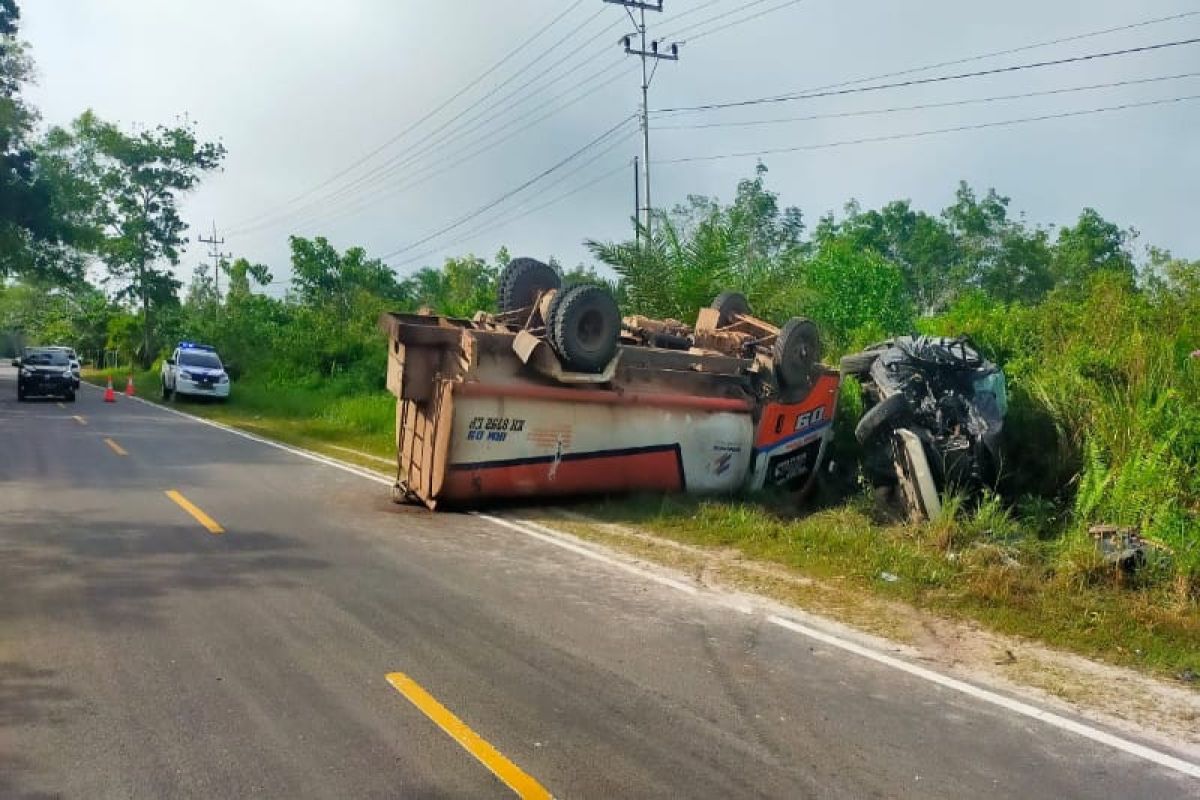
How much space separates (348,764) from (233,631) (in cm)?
224

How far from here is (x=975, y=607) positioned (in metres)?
7.47

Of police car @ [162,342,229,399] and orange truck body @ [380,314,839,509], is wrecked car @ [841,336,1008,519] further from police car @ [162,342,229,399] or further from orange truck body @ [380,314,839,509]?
police car @ [162,342,229,399]

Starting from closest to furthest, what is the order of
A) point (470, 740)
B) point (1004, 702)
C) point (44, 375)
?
point (470, 740) < point (1004, 702) < point (44, 375)

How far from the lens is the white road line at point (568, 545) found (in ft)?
26.2

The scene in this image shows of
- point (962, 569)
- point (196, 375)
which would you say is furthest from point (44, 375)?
point (962, 569)

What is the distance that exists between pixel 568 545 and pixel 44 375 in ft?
82.6

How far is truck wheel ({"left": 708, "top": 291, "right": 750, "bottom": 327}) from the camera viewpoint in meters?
13.4

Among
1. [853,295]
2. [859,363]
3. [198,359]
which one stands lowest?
[198,359]

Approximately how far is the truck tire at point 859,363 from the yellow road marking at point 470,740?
8185 mm

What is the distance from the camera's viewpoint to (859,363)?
12.2 metres

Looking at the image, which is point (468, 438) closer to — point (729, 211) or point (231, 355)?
point (729, 211)

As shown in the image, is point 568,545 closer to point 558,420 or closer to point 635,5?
point 558,420

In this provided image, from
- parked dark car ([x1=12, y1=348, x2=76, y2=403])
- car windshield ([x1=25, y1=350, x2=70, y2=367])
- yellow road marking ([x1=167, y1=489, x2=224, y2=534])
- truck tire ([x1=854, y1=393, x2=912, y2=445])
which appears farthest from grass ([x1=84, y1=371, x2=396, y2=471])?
truck tire ([x1=854, y1=393, x2=912, y2=445])

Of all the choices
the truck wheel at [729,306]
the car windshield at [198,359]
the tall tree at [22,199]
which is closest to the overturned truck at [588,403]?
the truck wheel at [729,306]
